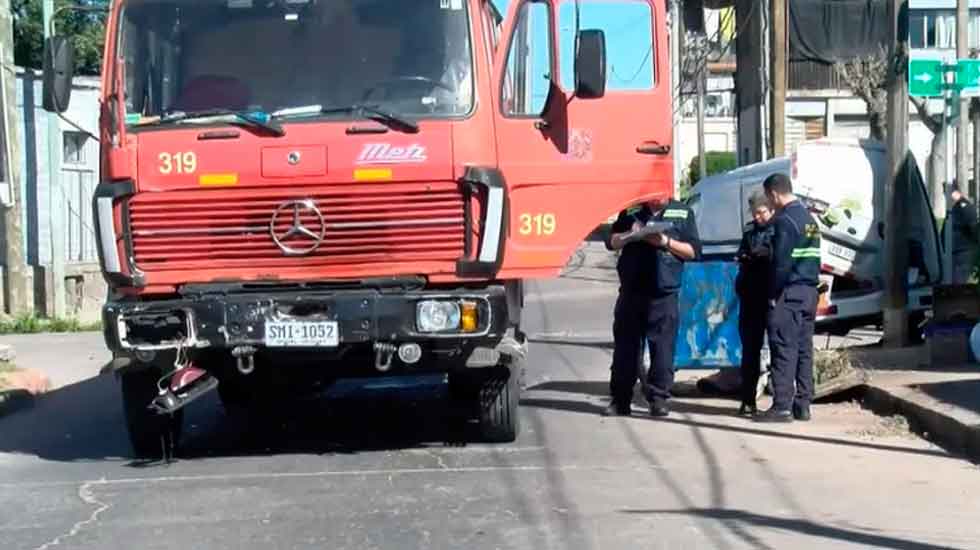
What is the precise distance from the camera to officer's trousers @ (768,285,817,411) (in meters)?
11.2

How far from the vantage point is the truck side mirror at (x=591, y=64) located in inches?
374

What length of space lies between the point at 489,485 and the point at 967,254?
440 inches

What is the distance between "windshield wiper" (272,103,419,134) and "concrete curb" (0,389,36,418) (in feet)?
18.2

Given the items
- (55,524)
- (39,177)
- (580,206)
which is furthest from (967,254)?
(39,177)

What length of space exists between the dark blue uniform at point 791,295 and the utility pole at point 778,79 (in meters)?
12.0

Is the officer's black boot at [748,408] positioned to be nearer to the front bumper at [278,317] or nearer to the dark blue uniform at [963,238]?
the front bumper at [278,317]

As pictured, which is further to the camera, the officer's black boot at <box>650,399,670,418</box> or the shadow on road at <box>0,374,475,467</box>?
the officer's black boot at <box>650,399,670,418</box>

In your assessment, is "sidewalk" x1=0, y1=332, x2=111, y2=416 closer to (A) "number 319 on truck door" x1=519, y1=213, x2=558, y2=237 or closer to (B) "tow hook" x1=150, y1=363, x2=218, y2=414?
(B) "tow hook" x1=150, y1=363, x2=218, y2=414

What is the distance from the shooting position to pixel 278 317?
9305mm

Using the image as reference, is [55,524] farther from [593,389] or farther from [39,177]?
[39,177]

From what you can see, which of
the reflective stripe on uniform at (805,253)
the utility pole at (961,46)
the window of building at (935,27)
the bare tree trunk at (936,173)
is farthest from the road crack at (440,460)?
the window of building at (935,27)

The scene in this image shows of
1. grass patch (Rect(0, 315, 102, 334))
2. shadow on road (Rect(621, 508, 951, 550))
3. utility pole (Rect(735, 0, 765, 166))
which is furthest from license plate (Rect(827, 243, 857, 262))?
grass patch (Rect(0, 315, 102, 334))

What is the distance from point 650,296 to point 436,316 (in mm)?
2727

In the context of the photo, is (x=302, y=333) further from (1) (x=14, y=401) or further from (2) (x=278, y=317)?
(1) (x=14, y=401)
